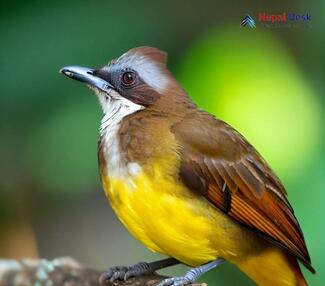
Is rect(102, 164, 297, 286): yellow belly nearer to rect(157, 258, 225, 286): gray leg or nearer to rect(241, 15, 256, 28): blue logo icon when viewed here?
rect(157, 258, 225, 286): gray leg

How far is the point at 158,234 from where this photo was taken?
2139mm

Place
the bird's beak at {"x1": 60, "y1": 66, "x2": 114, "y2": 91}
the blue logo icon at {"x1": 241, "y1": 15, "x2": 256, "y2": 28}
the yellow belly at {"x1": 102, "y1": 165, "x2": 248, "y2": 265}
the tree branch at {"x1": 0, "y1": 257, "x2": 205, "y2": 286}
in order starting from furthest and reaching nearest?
the blue logo icon at {"x1": 241, "y1": 15, "x2": 256, "y2": 28} → the tree branch at {"x1": 0, "y1": 257, "x2": 205, "y2": 286} → the bird's beak at {"x1": 60, "y1": 66, "x2": 114, "y2": 91} → the yellow belly at {"x1": 102, "y1": 165, "x2": 248, "y2": 265}

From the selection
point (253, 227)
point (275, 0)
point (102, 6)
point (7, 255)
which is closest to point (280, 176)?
point (253, 227)

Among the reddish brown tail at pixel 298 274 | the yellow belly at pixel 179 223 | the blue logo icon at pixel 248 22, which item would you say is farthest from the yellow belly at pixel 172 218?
the blue logo icon at pixel 248 22

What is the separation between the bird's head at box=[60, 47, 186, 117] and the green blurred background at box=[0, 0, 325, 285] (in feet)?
0.63

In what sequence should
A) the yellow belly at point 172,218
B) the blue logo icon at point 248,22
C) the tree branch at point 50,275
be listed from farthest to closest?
1. the blue logo icon at point 248,22
2. the tree branch at point 50,275
3. the yellow belly at point 172,218

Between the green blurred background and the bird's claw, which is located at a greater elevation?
the green blurred background

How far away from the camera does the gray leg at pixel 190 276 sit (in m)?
2.14

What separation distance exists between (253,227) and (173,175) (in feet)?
0.85

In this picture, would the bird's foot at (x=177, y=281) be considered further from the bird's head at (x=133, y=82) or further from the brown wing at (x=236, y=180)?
the bird's head at (x=133, y=82)

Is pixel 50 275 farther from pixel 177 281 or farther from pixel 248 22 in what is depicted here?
pixel 248 22

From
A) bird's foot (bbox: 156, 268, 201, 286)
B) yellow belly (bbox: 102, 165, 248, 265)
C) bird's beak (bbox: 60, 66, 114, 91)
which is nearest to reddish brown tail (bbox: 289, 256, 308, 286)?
yellow belly (bbox: 102, 165, 248, 265)

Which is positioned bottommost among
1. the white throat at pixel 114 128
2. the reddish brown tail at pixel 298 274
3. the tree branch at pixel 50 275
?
the reddish brown tail at pixel 298 274

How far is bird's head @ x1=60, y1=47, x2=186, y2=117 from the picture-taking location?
2252mm
